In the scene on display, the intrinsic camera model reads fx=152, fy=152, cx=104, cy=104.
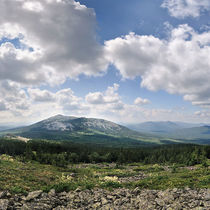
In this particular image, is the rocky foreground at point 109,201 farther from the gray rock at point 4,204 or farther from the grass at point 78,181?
the grass at point 78,181

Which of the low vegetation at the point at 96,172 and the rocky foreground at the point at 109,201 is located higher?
the rocky foreground at the point at 109,201

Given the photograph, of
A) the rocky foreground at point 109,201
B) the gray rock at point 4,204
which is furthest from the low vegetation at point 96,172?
the gray rock at point 4,204

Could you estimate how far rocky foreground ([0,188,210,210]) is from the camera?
13.6 m

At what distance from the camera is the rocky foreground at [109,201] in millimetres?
13602

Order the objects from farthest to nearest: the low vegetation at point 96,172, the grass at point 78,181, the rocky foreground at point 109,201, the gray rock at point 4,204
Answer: the low vegetation at point 96,172
the grass at point 78,181
the rocky foreground at point 109,201
the gray rock at point 4,204

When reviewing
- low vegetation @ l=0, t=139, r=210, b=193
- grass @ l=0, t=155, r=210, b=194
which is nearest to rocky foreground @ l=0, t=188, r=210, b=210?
grass @ l=0, t=155, r=210, b=194

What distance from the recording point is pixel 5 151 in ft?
342

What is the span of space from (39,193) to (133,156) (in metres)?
93.5

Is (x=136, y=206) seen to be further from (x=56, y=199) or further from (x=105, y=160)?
(x=105, y=160)

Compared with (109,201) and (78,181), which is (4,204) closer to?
(109,201)

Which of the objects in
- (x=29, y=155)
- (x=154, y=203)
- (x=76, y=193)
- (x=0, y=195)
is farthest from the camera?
(x=29, y=155)

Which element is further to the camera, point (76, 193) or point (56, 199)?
point (76, 193)

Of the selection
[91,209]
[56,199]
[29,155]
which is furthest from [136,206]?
[29,155]

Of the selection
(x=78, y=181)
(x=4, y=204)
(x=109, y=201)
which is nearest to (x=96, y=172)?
(x=78, y=181)
